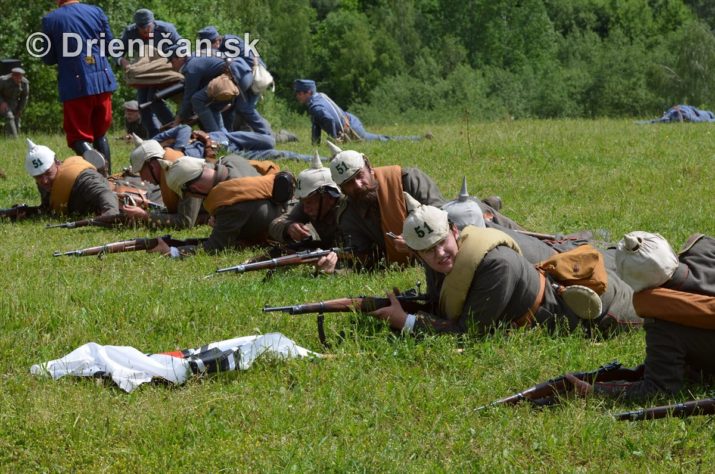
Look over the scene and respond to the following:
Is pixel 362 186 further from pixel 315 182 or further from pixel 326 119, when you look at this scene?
pixel 326 119

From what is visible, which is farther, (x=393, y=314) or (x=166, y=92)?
(x=166, y=92)

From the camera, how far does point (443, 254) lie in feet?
23.1

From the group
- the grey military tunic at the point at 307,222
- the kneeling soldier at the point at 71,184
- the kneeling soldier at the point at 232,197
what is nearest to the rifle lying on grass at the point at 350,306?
the grey military tunic at the point at 307,222

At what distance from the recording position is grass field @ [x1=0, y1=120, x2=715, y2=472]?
557 centimetres

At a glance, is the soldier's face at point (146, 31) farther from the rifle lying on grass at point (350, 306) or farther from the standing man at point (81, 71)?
the rifle lying on grass at point (350, 306)

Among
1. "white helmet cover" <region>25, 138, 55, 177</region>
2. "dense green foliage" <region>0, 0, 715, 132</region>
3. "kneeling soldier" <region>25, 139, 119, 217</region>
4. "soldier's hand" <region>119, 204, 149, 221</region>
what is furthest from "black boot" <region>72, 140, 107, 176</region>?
"dense green foliage" <region>0, 0, 715, 132</region>

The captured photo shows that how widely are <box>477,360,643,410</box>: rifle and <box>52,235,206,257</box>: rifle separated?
596cm

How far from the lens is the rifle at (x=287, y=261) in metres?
9.84

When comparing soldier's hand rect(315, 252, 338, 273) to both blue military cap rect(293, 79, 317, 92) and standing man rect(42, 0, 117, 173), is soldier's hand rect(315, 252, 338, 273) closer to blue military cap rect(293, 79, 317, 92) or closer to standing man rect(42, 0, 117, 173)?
standing man rect(42, 0, 117, 173)

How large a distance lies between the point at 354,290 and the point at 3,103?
19.1 meters

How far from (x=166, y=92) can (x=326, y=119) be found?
287 centimetres

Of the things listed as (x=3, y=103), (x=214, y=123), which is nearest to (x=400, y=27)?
(x=3, y=103)

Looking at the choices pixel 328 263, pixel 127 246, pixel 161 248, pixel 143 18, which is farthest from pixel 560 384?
pixel 143 18

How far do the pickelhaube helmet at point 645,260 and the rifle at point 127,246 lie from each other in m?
6.48
